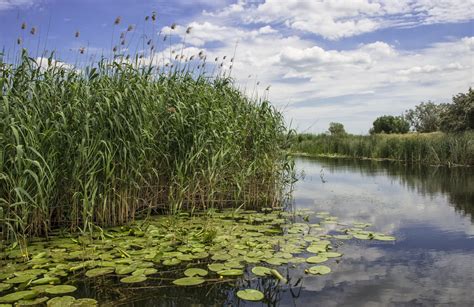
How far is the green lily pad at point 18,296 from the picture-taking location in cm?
322

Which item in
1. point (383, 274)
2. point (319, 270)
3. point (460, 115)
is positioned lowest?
point (383, 274)

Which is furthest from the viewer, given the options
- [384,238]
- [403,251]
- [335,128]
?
[335,128]

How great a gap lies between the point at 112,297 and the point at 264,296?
1376mm

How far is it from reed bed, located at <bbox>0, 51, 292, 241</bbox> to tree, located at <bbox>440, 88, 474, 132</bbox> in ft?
65.4

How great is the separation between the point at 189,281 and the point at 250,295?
2.17 feet

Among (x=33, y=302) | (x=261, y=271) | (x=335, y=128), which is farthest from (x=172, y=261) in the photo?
(x=335, y=128)

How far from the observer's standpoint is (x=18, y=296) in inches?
128

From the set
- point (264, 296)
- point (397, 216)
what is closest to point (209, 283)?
point (264, 296)

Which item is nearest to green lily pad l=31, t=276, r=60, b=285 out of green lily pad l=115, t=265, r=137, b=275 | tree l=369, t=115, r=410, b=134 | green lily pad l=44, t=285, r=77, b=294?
green lily pad l=44, t=285, r=77, b=294

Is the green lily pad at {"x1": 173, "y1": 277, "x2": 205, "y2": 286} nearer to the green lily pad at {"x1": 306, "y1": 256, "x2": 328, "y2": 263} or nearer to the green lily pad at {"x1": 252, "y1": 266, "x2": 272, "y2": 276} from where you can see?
the green lily pad at {"x1": 252, "y1": 266, "x2": 272, "y2": 276}

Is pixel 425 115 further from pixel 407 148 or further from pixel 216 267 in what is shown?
pixel 216 267

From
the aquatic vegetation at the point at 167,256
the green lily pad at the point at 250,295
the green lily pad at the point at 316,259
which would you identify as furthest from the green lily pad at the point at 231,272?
the green lily pad at the point at 316,259

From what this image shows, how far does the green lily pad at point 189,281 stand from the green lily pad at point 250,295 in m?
0.46

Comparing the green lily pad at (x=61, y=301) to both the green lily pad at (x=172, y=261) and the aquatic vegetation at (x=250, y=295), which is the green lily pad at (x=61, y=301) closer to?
the green lily pad at (x=172, y=261)
